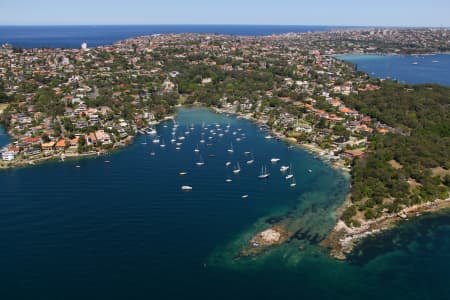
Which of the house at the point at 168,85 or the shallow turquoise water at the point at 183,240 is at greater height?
the house at the point at 168,85

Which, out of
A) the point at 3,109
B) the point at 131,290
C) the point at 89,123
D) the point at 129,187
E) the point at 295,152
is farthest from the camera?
the point at 3,109

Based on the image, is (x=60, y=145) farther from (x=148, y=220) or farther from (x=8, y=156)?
(x=148, y=220)

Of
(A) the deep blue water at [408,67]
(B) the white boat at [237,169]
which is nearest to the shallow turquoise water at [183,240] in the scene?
(B) the white boat at [237,169]

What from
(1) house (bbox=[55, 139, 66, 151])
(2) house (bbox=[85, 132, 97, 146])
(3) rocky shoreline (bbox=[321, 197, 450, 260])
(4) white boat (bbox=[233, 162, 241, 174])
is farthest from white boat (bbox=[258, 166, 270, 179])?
(1) house (bbox=[55, 139, 66, 151])

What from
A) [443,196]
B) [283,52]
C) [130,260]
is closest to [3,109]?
[130,260]

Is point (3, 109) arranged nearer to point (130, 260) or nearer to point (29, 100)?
point (29, 100)

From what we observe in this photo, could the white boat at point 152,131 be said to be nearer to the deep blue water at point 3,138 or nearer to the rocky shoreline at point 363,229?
the deep blue water at point 3,138
